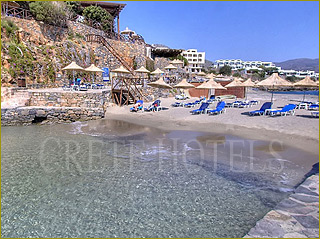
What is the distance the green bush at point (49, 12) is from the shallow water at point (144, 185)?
16.7 m

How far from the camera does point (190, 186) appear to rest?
5762 mm

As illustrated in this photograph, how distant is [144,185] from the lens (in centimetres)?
586

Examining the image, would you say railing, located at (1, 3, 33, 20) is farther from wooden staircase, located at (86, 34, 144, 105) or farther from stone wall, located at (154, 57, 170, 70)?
stone wall, located at (154, 57, 170, 70)

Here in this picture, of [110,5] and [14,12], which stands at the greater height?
[110,5]

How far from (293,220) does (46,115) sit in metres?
15.2

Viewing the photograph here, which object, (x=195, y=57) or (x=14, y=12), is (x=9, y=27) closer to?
(x=14, y=12)

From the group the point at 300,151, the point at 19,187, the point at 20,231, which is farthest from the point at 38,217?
the point at 300,151

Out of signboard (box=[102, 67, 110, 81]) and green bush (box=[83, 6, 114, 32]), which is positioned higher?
green bush (box=[83, 6, 114, 32])

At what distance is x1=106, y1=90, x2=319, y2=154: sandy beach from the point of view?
930 centimetres

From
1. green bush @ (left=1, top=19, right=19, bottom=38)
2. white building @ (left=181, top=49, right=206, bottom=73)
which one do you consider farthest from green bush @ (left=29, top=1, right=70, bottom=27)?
white building @ (left=181, top=49, right=206, bottom=73)

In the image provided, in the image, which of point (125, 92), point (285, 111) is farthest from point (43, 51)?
point (285, 111)

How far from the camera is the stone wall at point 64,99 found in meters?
15.7

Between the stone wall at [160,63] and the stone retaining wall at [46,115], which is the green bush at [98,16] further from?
the stone retaining wall at [46,115]

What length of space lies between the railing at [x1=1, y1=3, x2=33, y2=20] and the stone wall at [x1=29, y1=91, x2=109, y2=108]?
32.8ft
